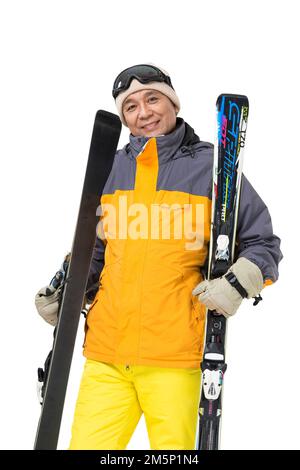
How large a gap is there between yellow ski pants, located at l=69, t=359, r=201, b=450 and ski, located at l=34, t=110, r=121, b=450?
12 cm

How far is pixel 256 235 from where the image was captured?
7.59 feet

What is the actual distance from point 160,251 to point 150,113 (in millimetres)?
589

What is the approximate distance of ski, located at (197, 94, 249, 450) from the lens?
2.25 m

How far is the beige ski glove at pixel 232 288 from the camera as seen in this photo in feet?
7.19

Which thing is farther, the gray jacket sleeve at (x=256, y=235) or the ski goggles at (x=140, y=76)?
the ski goggles at (x=140, y=76)

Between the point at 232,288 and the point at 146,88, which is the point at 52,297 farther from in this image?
the point at 146,88

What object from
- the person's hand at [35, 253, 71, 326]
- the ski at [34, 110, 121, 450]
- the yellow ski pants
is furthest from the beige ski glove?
the person's hand at [35, 253, 71, 326]

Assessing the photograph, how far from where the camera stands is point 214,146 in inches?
93.3

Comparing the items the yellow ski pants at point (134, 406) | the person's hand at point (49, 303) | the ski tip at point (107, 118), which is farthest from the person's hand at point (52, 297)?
the ski tip at point (107, 118)

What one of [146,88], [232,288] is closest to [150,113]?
[146,88]

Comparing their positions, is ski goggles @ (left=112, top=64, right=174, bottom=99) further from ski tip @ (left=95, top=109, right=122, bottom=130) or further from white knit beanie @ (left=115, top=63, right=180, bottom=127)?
ski tip @ (left=95, top=109, right=122, bottom=130)

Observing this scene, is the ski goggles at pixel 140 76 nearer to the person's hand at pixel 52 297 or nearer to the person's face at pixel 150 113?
the person's face at pixel 150 113

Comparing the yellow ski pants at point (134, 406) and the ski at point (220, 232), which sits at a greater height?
the ski at point (220, 232)

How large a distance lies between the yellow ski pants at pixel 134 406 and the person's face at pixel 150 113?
952 mm
